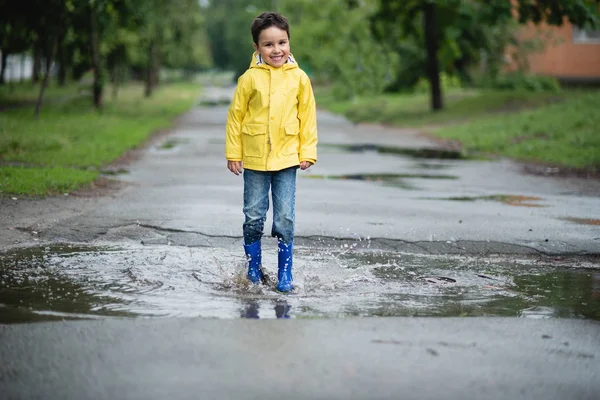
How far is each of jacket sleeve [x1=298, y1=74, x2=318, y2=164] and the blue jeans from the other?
0.15 metres

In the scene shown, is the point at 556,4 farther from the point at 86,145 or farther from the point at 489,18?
the point at 86,145

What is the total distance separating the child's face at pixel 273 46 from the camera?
6270mm

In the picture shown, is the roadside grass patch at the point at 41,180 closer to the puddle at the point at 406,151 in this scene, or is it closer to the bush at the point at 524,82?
the puddle at the point at 406,151

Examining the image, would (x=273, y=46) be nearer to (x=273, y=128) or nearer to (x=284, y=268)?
(x=273, y=128)

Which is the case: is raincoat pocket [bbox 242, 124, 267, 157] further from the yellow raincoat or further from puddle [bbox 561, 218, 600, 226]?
puddle [bbox 561, 218, 600, 226]

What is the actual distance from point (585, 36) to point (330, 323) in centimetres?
3875

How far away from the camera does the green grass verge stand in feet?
61.4

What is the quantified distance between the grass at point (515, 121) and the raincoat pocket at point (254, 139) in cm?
1151

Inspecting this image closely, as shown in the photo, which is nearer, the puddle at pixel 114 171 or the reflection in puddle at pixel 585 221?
the reflection in puddle at pixel 585 221

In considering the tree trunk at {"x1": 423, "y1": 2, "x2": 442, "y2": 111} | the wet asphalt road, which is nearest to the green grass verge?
the tree trunk at {"x1": 423, "y1": 2, "x2": 442, "y2": 111}

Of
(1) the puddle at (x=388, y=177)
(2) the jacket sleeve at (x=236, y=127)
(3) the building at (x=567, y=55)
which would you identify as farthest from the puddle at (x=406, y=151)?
(3) the building at (x=567, y=55)

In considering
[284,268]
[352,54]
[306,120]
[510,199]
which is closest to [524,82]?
[352,54]

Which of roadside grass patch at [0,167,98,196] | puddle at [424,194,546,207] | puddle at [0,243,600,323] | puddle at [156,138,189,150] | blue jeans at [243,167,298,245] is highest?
blue jeans at [243,167,298,245]

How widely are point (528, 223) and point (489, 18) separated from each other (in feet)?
65.6
